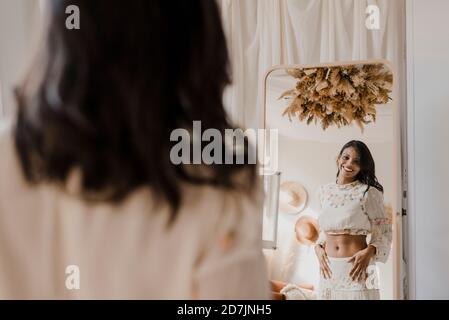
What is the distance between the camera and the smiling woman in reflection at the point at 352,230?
1.23m

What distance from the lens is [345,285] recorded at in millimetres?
1245

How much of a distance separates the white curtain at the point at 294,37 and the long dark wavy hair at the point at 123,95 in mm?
840

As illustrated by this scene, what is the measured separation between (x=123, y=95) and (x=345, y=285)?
33.0 inches

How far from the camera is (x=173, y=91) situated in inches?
25.0

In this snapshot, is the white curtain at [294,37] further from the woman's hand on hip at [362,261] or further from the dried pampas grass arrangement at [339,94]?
the woman's hand on hip at [362,261]

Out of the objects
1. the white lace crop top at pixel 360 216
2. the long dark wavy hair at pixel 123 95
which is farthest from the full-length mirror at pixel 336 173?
the long dark wavy hair at pixel 123 95

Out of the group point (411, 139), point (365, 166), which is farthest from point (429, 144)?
point (365, 166)

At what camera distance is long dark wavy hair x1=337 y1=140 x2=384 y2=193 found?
125cm

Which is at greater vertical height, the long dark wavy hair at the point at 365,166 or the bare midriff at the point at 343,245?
the long dark wavy hair at the point at 365,166

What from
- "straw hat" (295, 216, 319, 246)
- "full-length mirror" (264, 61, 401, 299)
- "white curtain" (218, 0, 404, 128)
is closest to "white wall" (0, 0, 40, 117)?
"white curtain" (218, 0, 404, 128)

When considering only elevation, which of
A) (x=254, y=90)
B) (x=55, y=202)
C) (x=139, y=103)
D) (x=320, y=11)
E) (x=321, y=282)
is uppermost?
(x=320, y=11)

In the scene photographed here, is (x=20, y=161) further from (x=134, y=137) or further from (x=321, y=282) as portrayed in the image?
(x=321, y=282)

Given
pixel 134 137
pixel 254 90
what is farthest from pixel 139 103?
pixel 254 90

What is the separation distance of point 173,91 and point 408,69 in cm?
93
